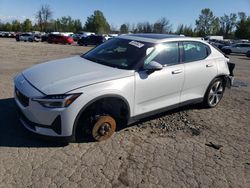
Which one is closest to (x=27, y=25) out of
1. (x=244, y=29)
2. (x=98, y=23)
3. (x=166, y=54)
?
(x=98, y=23)

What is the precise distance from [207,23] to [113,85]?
98519 mm

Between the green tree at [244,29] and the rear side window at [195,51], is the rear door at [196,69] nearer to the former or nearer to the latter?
the rear side window at [195,51]

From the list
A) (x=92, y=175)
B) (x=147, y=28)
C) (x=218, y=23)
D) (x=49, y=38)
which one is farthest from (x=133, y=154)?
(x=218, y=23)

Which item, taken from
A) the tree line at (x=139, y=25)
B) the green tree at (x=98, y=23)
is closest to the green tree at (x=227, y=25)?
the tree line at (x=139, y=25)

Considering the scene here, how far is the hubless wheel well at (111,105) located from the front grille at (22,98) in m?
0.73

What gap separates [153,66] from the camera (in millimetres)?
4227

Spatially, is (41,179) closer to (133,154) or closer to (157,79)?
(133,154)

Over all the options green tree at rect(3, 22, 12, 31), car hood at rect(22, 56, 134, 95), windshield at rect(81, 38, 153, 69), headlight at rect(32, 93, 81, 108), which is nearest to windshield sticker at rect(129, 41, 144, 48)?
windshield at rect(81, 38, 153, 69)

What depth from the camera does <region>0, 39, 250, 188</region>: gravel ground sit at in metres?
3.21

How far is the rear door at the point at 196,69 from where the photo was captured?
16.5 ft

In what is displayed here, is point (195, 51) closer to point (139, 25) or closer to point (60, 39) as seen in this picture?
point (60, 39)

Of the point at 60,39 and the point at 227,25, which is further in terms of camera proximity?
the point at 227,25

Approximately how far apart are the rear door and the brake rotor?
64.1 inches

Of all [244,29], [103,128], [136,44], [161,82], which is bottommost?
[103,128]
